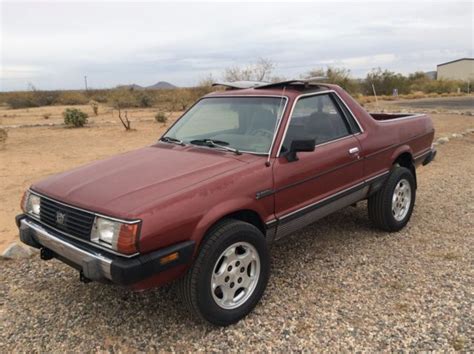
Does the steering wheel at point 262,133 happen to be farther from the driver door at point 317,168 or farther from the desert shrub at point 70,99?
the desert shrub at point 70,99

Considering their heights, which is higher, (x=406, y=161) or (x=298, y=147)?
(x=298, y=147)

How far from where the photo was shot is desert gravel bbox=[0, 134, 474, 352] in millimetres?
3016

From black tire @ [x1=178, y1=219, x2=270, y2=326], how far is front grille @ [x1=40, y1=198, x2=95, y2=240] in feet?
2.44

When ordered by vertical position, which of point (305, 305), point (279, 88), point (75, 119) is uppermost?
point (279, 88)

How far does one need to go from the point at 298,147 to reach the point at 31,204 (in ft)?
7.18

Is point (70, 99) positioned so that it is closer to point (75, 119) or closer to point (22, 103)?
point (22, 103)

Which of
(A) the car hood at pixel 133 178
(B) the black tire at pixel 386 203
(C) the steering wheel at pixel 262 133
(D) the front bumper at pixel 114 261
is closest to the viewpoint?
(D) the front bumper at pixel 114 261

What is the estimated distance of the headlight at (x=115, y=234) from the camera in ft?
8.55

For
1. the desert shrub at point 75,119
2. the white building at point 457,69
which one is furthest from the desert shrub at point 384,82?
the desert shrub at point 75,119

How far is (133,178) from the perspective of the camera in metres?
3.15

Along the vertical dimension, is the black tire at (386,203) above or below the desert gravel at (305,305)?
above

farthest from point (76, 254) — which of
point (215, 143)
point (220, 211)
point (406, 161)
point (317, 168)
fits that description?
point (406, 161)

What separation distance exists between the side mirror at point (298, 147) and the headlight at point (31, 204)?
2.02 metres

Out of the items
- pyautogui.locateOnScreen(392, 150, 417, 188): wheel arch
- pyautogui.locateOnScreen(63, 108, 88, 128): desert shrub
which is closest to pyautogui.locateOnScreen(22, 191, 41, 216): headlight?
pyautogui.locateOnScreen(392, 150, 417, 188): wheel arch
